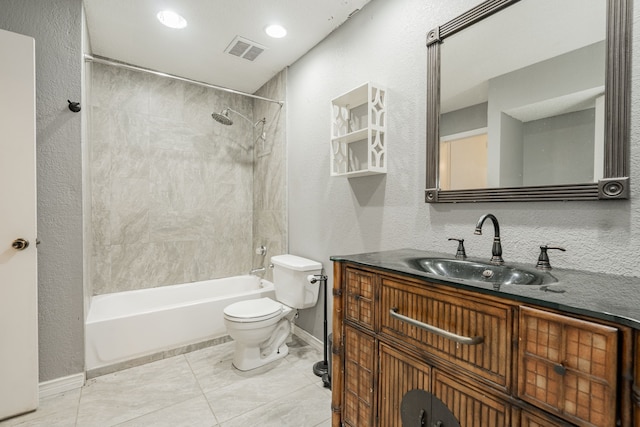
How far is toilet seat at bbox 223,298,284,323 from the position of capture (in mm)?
Answer: 1993

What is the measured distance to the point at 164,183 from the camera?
2.91 metres

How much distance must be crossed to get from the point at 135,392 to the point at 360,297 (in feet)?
5.41

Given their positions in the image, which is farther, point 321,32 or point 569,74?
point 321,32

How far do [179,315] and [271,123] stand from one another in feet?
6.52

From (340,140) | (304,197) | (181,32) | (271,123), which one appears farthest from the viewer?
(271,123)

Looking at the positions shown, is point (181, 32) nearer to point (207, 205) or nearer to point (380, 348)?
point (207, 205)

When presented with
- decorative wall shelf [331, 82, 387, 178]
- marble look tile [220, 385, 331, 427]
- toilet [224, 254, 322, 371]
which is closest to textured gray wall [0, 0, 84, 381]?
toilet [224, 254, 322, 371]

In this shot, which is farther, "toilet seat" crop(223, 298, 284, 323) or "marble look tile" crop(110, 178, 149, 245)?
"marble look tile" crop(110, 178, 149, 245)

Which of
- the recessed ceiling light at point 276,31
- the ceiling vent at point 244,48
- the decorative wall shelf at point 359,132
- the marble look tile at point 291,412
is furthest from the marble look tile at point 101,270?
the recessed ceiling light at point 276,31

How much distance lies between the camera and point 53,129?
1776 mm

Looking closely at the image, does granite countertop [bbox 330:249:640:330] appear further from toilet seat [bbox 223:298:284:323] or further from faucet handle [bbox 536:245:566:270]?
toilet seat [bbox 223:298:284:323]

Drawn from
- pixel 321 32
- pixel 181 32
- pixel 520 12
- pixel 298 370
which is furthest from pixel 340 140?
pixel 298 370

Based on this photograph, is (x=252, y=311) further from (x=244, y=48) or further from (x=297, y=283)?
(x=244, y=48)

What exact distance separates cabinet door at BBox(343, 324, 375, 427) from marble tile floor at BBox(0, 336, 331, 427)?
0.39 meters
